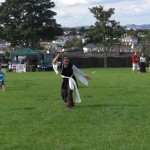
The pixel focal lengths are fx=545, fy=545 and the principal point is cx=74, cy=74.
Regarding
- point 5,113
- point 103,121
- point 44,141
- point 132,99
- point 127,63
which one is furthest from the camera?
point 127,63

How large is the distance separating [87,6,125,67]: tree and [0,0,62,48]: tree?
18.5 ft

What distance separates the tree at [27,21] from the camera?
3076 inches

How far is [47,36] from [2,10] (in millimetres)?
7690

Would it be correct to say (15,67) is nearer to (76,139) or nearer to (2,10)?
(2,10)

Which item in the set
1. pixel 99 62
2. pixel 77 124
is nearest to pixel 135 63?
pixel 99 62

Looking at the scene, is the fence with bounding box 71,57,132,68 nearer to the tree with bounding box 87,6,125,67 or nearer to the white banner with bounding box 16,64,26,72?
the tree with bounding box 87,6,125,67

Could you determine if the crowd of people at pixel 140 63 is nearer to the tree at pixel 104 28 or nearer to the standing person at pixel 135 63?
the standing person at pixel 135 63

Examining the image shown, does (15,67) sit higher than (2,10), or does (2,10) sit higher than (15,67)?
(2,10)

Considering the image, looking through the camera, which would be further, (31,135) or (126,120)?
(126,120)

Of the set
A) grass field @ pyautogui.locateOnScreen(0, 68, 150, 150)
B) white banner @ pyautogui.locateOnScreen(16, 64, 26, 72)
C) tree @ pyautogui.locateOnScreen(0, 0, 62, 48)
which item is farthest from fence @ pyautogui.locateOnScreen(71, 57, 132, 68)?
grass field @ pyautogui.locateOnScreen(0, 68, 150, 150)

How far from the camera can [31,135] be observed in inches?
447

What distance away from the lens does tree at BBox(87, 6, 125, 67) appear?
Answer: 7950 centimetres

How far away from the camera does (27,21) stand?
3076 inches

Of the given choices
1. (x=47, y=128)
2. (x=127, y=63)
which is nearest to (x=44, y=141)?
(x=47, y=128)
